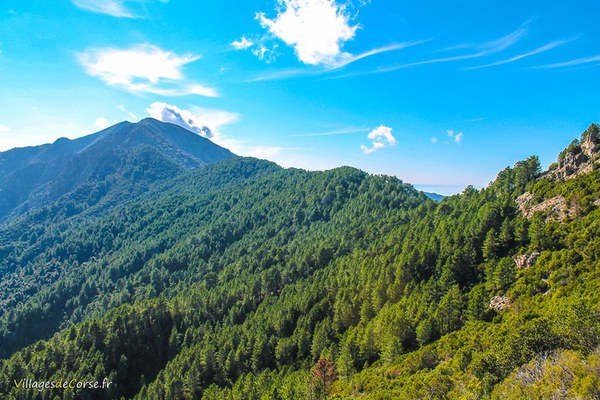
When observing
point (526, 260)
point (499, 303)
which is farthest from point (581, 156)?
point (499, 303)

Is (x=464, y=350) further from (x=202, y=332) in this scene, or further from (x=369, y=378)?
(x=202, y=332)

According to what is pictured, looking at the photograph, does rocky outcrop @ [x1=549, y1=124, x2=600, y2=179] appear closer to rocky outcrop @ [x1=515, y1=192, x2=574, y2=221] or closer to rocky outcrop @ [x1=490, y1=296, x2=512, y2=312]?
rocky outcrop @ [x1=515, y1=192, x2=574, y2=221]

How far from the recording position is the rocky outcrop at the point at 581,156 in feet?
317

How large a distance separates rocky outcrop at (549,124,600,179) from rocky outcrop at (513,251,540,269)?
3587 centimetres

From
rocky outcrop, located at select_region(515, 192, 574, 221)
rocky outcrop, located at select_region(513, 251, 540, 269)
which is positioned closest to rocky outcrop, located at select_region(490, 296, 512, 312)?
rocky outcrop, located at select_region(513, 251, 540, 269)

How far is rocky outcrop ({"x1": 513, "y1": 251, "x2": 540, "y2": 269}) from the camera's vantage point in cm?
7819

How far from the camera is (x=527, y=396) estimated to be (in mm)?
32812

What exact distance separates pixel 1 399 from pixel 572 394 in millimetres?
135721

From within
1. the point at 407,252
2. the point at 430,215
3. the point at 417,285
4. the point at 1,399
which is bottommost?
the point at 1,399

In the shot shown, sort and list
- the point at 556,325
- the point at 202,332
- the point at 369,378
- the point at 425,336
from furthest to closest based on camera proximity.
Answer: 1. the point at 202,332
2. the point at 425,336
3. the point at 369,378
4. the point at 556,325

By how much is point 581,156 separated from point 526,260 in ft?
151

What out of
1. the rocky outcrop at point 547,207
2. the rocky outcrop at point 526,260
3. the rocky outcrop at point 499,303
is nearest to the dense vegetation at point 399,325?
the rocky outcrop at point 499,303

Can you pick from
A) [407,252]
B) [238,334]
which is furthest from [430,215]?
[238,334]

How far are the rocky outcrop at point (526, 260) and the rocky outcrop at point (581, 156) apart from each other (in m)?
35.9
